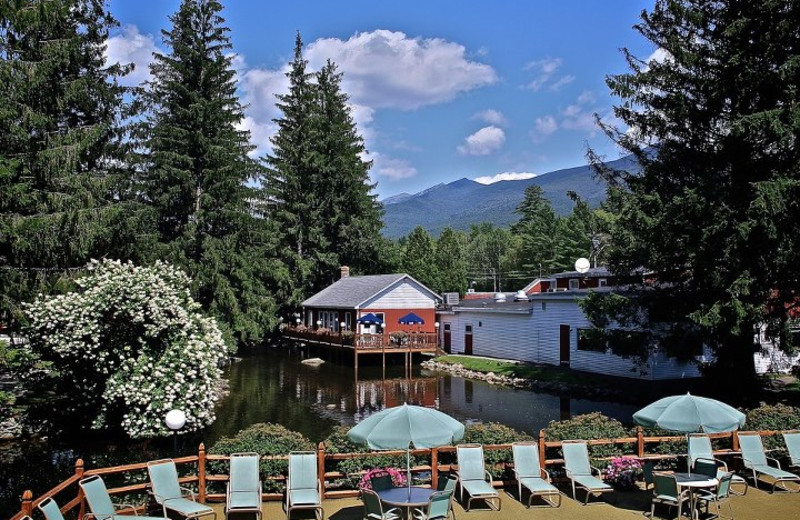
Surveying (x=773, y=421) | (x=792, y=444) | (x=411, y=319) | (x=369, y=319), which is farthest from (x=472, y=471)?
(x=369, y=319)

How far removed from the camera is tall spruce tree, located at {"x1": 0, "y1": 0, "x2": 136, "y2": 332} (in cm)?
1900

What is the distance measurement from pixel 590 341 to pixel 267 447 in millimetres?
19532

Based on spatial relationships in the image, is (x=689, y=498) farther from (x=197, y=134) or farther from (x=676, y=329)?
→ (x=197, y=134)

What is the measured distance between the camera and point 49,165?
21156 millimetres

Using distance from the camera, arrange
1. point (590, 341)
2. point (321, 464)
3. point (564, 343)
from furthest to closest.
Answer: point (564, 343) < point (590, 341) < point (321, 464)

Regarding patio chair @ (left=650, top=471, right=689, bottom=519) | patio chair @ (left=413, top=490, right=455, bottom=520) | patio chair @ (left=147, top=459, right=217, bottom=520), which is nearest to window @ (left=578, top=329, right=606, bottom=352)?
patio chair @ (left=650, top=471, right=689, bottom=519)

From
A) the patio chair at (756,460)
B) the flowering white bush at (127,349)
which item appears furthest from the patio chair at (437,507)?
the flowering white bush at (127,349)

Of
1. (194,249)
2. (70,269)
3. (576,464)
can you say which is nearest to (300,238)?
(194,249)

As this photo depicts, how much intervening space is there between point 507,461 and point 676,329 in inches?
470

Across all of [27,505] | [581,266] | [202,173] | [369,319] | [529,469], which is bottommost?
[529,469]

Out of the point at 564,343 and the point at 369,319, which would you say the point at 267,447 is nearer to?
the point at 564,343

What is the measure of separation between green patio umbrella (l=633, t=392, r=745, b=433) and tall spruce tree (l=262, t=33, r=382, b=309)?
4333 cm

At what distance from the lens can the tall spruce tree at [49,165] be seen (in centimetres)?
1900

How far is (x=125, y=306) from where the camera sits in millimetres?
16766
